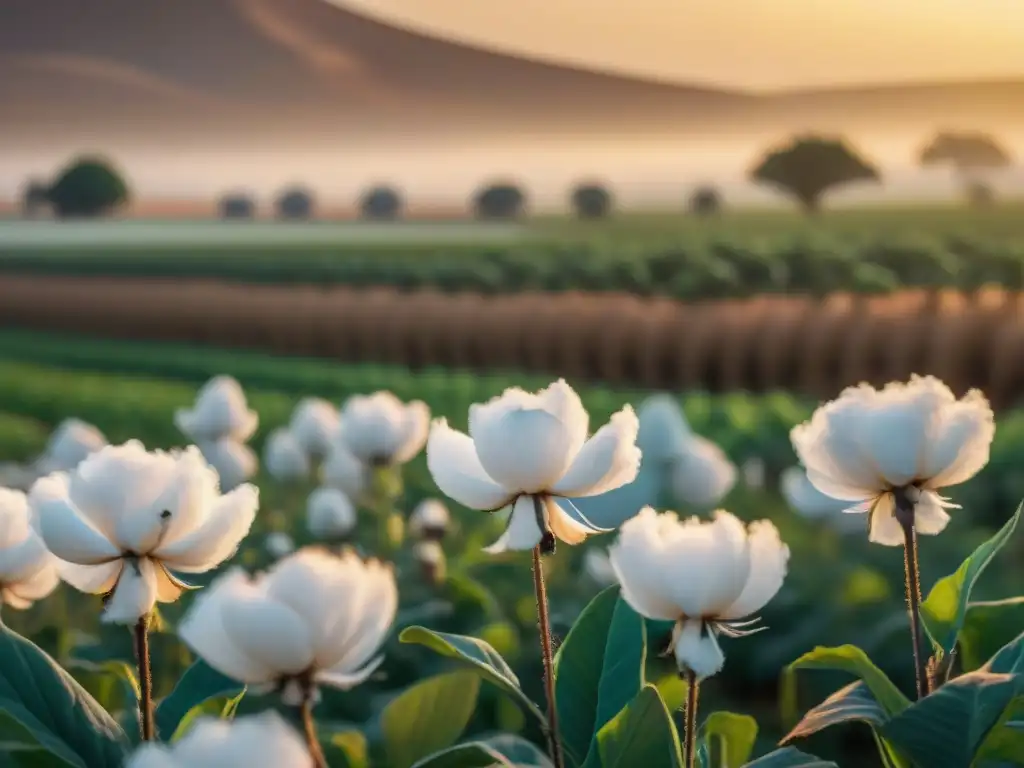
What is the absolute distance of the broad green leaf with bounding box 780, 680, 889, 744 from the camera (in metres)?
1.07

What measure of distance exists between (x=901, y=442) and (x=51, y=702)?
79cm

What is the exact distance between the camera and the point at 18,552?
1335 millimetres

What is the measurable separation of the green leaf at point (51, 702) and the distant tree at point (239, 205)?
57418 mm

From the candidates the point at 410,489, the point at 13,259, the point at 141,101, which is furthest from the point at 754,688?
the point at 141,101

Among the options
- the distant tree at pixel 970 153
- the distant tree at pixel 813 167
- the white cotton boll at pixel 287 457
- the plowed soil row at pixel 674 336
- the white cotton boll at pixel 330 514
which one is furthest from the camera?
the distant tree at pixel 970 153

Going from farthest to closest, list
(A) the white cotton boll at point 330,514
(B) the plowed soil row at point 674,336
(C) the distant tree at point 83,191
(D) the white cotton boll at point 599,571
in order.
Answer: (C) the distant tree at point 83,191 < (B) the plowed soil row at point 674,336 < (A) the white cotton boll at point 330,514 < (D) the white cotton boll at point 599,571

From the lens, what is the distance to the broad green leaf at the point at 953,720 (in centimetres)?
100

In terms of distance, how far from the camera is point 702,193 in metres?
57.2

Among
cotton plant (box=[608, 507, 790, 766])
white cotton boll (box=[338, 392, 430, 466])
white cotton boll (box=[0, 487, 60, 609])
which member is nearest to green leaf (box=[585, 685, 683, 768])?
cotton plant (box=[608, 507, 790, 766])

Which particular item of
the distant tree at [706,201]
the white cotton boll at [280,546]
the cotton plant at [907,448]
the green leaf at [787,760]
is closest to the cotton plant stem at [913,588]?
the cotton plant at [907,448]

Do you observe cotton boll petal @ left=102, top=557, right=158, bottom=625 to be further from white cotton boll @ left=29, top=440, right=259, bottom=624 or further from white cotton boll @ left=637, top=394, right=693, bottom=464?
white cotton boll @ left=637, top=394, right=693, bottom=464

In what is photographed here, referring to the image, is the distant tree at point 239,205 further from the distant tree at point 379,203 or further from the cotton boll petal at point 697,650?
the cotton boll petal at point 697,650

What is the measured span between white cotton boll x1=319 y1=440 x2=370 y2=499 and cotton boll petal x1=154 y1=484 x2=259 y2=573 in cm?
228

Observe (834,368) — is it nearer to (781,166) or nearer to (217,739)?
(217,739)
